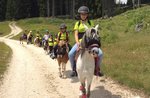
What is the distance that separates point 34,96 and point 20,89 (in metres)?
1.28

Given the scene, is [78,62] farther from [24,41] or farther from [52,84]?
[24,41]

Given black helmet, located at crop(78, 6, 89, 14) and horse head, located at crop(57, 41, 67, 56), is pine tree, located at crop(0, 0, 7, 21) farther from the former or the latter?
black helmet, located at crop(78, 6, 89, 14)

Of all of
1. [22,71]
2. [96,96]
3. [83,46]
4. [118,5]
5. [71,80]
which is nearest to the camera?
[83,46]

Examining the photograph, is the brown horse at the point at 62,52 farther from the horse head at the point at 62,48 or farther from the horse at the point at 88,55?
the horse at the point at 88,55

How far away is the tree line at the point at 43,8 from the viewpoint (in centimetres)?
8989

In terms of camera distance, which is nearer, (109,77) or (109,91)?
(109,91)

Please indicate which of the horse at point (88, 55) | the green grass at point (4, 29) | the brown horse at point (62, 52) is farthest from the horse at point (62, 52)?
the green grass at point (4, 29)

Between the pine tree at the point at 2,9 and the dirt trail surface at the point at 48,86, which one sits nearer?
the dirt trail surface at the point at 48,86

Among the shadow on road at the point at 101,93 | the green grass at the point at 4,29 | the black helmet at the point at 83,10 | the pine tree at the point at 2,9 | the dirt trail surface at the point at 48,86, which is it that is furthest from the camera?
the pine tree at the point at 2,9

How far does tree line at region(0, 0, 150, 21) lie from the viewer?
8989 centimetres

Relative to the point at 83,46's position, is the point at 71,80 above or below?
below

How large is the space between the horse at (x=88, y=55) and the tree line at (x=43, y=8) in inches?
3083

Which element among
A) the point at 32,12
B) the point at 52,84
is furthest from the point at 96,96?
the point at 32,12

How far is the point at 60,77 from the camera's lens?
1561 centimetres
